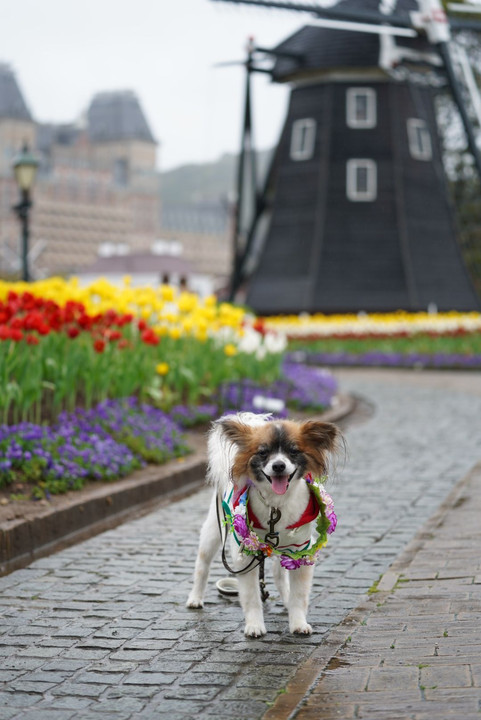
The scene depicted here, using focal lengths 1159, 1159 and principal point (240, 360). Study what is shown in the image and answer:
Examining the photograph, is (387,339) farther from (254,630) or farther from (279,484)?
(279,484)

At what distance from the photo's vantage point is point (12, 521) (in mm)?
7422

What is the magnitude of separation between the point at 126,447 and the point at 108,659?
504 cm

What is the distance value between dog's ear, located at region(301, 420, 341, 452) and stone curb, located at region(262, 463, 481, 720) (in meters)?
0.89

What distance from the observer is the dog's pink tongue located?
4969mm

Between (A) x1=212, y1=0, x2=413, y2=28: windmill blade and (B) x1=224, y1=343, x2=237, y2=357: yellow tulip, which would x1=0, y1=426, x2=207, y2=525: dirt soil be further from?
(A) x1=212, y1=0, x2=413, y2=28: windmill blade

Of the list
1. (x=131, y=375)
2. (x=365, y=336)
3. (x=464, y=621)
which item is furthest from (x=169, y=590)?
(x=365, y=336)

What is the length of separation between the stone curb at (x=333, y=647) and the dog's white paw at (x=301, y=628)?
0.33 feet

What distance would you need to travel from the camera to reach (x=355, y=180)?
125 feet

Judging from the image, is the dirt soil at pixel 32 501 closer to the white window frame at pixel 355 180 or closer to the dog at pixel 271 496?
the dog at pixel 271 496

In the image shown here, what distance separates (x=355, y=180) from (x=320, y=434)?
3374 centimetres

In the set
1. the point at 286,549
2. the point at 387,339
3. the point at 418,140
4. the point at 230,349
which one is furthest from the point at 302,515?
the point at 418,140

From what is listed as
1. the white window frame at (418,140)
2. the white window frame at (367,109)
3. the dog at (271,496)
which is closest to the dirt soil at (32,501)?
the dog at (271,496)

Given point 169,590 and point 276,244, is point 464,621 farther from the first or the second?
point 276,244

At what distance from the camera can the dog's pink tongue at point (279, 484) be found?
16.3 feet
